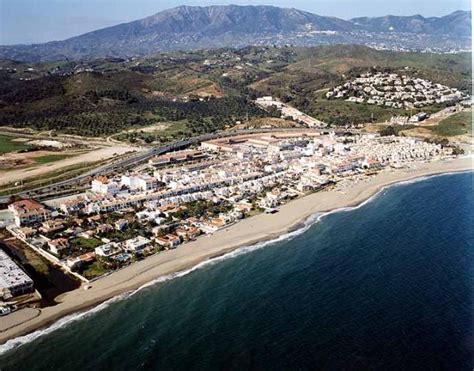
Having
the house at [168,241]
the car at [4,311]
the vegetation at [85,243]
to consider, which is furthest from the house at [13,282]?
the house at [168,241]

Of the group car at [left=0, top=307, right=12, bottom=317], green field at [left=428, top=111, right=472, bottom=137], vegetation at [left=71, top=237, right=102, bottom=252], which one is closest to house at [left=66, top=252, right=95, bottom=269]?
vegetation at [left=71, top=237, right=102, bottom=252]

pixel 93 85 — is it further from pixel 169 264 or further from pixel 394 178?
pixel 169 264

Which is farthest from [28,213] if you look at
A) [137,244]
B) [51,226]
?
[137,244]

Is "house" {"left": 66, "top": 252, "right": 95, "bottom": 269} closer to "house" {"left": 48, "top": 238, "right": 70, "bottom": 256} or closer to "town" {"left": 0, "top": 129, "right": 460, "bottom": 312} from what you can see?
"town" {"left": 0, "top": 129, "right": 460, "bottom": 312}

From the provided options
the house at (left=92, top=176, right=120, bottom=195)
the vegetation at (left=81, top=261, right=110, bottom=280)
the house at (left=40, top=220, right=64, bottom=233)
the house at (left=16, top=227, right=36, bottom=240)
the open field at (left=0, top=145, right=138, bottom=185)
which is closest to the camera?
the vegetation at (left=81, top=261, right=110, bottom=280)

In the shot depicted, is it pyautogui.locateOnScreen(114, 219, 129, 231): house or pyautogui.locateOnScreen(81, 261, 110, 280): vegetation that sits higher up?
pyautogui.locateOnScreen(114, 219, 129, 231): house

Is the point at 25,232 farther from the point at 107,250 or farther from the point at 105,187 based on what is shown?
the point at 105,187
